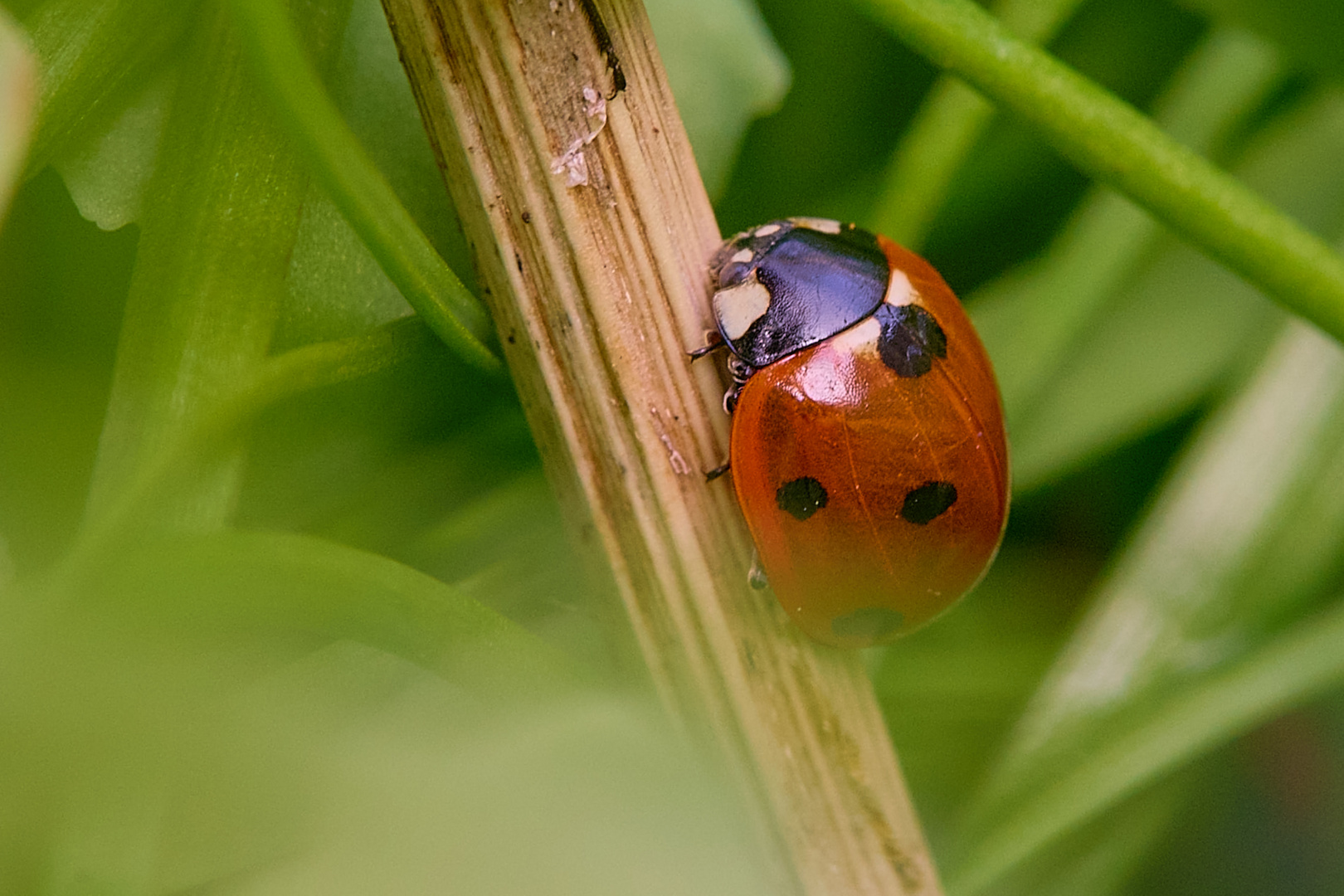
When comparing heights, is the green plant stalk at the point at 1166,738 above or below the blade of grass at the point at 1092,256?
below

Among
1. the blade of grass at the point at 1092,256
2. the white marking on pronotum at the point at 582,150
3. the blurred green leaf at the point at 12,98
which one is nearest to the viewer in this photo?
the blurred green leaf at the point at 12,98

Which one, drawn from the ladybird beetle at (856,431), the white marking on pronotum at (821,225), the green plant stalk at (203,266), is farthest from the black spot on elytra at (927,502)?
the green plant stalk at (203,266)

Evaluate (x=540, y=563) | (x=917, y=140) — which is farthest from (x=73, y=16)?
(x=917, y=140)

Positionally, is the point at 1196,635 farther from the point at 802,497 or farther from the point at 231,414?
the point at 231,414

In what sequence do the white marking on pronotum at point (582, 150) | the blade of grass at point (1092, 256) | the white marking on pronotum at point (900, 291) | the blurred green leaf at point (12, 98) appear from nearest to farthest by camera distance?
the blurred green leaf at point (12, 98), the white marking on pronotum at point (582, 150), the white marking on pronotum at point (900, 291), the blade of grass at point (1092, 256)

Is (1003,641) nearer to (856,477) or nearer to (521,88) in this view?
(856,477)

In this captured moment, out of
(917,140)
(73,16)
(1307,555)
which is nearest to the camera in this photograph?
(73,16)

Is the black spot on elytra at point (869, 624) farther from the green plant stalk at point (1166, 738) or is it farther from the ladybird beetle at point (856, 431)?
the green plant stalk at point (1166, 738)
